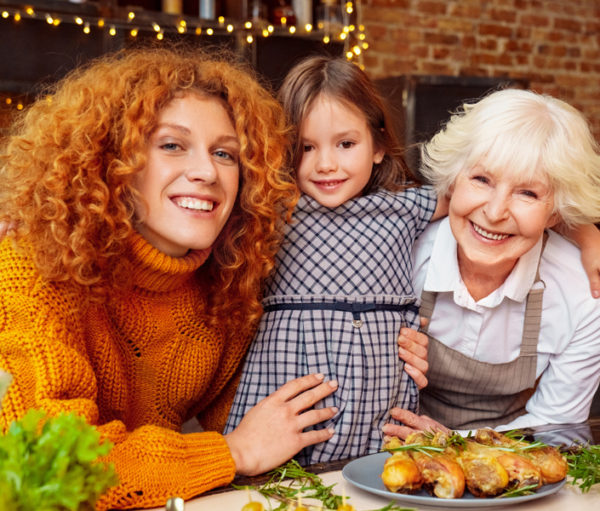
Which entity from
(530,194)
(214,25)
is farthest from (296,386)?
(214,25)

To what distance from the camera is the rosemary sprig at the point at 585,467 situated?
1123mm

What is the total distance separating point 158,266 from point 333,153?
607 mm

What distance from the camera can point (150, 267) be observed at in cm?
146

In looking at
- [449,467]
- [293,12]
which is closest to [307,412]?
[449,467]

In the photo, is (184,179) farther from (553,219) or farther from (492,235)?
(553,219)

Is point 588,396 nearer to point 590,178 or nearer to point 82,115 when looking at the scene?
point 590,178

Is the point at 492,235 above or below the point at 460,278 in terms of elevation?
above

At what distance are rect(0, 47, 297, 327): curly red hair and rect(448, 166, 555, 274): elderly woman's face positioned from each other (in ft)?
1.34

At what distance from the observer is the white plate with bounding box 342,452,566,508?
3.41ft

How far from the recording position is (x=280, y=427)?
1411 mm

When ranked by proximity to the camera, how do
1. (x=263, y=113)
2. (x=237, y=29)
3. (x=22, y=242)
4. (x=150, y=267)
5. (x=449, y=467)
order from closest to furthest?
(x=449, y=467)
(x=22, y=242)
(x=150, y=267)
(x=263, y=113)
(x=237, y=29)

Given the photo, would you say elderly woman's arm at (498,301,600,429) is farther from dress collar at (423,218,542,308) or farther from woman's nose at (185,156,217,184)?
woman's nose at (185,156,217,184)

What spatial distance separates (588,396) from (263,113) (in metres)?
1.03

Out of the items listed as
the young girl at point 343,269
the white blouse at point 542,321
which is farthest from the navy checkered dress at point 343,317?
the white blouse at point 542,321
